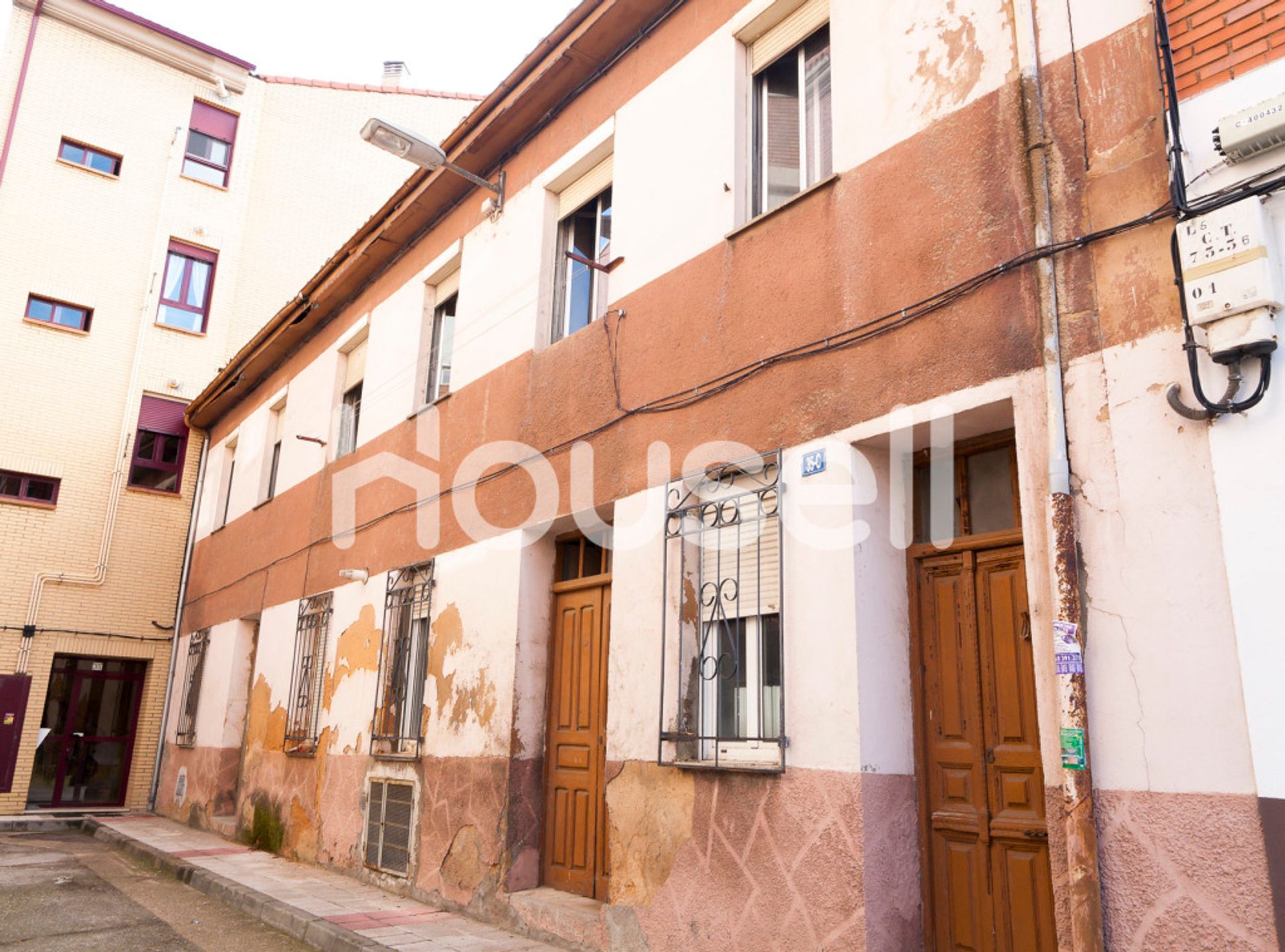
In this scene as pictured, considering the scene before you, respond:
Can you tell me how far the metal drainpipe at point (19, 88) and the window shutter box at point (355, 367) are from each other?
26.6ft

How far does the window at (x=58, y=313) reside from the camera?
1562 centimetres

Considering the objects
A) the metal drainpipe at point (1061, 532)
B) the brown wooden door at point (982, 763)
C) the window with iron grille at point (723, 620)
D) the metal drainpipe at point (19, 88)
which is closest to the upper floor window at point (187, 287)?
the metal drainpipe at point (19, 88)

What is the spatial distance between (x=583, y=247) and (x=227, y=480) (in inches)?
392

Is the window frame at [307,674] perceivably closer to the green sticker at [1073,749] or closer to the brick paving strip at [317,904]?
the brick paving strip at [317,904]

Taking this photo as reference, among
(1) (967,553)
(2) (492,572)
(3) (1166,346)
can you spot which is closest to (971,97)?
(3) (1166,346)

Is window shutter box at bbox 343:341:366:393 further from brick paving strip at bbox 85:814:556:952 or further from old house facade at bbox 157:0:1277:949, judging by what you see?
brick paving strip at bbox 85:814:556:952

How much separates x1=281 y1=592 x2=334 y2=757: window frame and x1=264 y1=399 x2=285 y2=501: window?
3183mm

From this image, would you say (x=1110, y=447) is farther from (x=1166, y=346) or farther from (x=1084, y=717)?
(x=1084, y=717)

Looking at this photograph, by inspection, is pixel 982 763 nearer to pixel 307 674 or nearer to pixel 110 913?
pixel 110 913

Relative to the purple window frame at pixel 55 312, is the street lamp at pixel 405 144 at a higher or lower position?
lower

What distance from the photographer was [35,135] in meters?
16.0

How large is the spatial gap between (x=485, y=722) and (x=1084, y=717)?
4.77 meters

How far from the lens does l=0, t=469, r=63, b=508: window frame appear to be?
15070 millimetres

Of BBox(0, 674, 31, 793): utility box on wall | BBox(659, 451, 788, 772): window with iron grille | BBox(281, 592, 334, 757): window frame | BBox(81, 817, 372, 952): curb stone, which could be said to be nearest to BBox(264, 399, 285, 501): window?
BBox(281, 592, 334, 757): window frame
